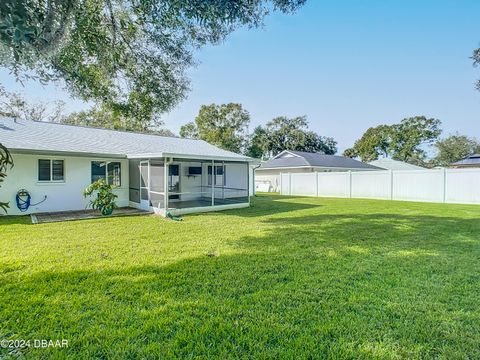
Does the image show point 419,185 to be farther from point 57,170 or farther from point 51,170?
point 51,170

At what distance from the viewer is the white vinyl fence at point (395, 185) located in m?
15.4

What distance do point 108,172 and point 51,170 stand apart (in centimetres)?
228

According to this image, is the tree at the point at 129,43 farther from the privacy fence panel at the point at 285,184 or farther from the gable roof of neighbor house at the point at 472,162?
the gable roof of neighbor house at the point at 472,162

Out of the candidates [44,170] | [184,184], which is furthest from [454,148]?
[44,170]

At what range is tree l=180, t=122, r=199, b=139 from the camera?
37156 mm

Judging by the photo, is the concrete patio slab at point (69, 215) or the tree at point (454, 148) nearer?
the concrete patio slab at point (69, 215)

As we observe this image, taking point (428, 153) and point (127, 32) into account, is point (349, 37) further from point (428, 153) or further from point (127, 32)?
point (428, 153)

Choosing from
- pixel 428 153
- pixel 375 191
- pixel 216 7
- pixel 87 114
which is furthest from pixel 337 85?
pixel 428 153

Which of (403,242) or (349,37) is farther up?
(349,37)

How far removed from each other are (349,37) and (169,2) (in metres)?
10.3

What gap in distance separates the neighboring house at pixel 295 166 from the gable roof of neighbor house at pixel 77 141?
1112 cm

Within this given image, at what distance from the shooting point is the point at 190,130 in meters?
37.6

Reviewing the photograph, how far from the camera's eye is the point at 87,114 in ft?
104

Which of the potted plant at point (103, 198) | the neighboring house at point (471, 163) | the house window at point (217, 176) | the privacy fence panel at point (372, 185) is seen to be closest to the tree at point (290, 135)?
the neighboring house at point (471, 163)
